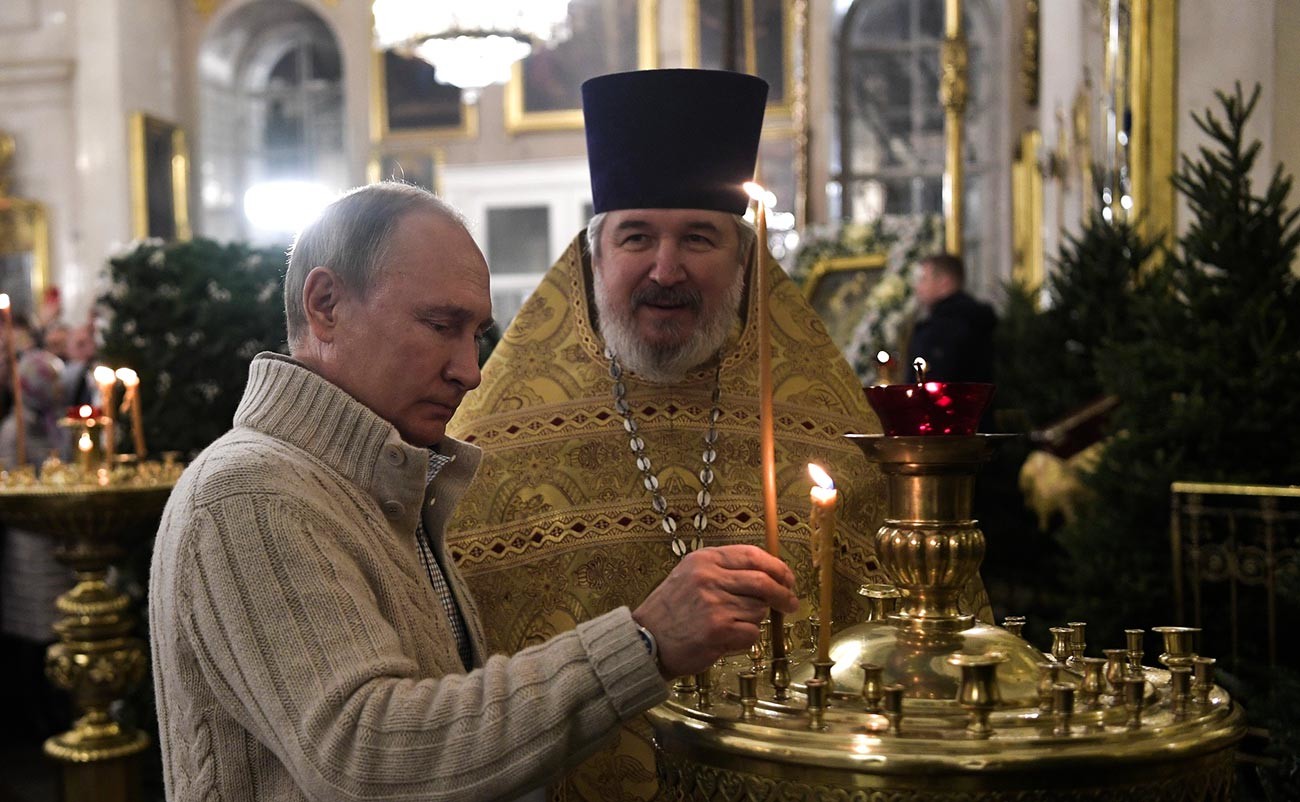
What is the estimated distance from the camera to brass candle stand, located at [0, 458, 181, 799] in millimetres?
3859

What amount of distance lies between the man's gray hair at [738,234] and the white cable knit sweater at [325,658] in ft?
3.40

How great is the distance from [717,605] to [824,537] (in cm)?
14

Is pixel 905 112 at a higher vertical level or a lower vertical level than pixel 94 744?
higher

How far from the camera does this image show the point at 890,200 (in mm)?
12383

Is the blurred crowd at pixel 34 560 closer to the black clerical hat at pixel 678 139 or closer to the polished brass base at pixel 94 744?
the polished brass base at pixel 94 744

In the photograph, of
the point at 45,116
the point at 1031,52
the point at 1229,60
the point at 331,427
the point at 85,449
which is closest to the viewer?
the point at 331,427

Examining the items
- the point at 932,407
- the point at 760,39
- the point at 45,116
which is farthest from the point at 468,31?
the point at 932,407

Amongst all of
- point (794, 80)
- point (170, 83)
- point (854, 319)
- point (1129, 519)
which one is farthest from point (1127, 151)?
point (170, 83)

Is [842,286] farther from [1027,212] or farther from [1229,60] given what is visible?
[1229,60]

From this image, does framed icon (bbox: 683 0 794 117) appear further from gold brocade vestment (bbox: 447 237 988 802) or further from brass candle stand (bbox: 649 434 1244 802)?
brass candle stand (bbox: 649 434 1244 802)

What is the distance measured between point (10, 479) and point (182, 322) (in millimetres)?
1571

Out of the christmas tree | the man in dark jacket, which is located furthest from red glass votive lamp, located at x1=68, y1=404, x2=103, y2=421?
the man in dark jacket

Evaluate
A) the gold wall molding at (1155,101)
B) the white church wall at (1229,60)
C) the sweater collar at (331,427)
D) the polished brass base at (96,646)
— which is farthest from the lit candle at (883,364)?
the gold wall molding at (1155,101)

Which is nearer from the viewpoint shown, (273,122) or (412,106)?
(412,106)
